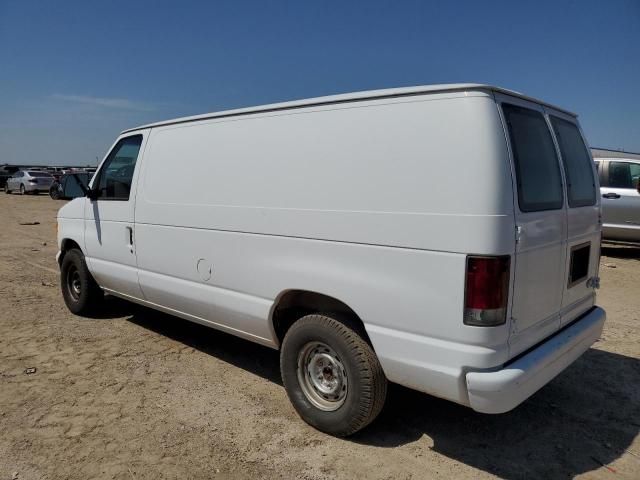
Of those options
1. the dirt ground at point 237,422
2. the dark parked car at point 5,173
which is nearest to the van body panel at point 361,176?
the dirt ground at point 237,422

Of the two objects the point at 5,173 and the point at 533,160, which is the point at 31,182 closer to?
the point at 5,173

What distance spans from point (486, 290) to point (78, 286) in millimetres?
4975

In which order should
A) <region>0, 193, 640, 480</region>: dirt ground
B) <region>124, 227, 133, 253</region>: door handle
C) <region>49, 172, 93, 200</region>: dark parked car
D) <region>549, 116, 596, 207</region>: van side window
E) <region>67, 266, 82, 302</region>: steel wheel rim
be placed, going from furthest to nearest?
<region>67, 266, 82, 302</region>: steel wheel rim < <region>49, 172, 93, 200</region>: dark parked car < <region>124, 227, 133, 253</region>: door handle < <region>549, 116, 596, 207</region>: van side window < <region>0, 193, 640, 480</region>: dirt ground

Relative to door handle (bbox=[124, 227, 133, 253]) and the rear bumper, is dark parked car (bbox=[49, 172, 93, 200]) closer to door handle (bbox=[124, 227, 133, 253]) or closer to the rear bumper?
door handle (bbox=[124, 227, 133, 253])

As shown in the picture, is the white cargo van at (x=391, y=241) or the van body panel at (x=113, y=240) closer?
the white cargo van at (x=391, y=241)

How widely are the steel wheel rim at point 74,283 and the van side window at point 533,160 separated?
501cm

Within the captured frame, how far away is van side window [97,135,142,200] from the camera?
4906 millimetres

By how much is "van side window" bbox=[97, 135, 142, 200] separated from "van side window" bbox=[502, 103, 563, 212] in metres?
3.46

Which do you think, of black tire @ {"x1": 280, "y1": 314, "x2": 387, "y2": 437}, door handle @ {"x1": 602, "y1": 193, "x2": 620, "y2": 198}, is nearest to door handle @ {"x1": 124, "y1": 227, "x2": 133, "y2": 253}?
black tire @ {"x1": 280, "y1": 314, "x2": 387, "y2": 437}

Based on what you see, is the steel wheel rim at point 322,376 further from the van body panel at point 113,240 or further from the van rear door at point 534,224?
the van body panel at point 113,240

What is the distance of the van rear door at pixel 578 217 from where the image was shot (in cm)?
333

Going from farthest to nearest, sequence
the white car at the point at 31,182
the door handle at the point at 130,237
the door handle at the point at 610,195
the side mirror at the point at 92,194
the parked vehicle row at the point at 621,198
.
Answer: the white car at the point at 31,182 < the door handle at the point at 610,195 < the parked vehicle row at the point at 621,198 < the side mirror at the point at 92,194 < the door handle at the point at 130,237

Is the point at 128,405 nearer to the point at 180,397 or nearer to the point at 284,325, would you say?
the point at 180,397

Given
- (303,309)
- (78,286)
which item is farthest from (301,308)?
(78,286)
